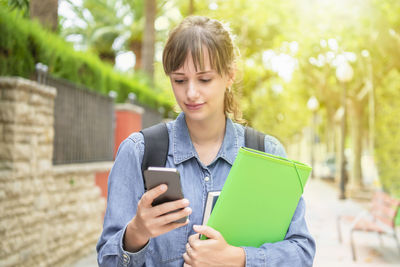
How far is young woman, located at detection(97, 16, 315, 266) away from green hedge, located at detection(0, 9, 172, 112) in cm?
416

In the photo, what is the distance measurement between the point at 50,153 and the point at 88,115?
1788 mm

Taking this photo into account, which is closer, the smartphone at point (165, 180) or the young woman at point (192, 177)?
the smartphone at point (165, 180)

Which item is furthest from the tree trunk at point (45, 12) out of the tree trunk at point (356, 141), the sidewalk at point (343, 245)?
the tree trunk at point (356, 141)

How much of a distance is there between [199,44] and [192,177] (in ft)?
1.77

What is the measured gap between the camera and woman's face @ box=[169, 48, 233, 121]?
5.70 feet

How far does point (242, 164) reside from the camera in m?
1.55

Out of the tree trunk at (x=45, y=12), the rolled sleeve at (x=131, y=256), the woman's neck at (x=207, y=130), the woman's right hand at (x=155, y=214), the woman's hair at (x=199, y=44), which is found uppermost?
Result: the tree trunk at (x=45, y=12)

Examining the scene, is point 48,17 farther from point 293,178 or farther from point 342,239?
point 342,239

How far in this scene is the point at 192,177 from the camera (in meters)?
1.81

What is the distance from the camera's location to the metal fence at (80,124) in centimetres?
651

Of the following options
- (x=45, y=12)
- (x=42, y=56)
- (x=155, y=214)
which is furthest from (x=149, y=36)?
(x=155, y=214)

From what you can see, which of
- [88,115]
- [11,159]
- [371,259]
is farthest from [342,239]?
[11,159]

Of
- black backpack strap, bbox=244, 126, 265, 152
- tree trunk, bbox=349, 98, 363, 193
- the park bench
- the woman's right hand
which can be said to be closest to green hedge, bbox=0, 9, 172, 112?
the park bench

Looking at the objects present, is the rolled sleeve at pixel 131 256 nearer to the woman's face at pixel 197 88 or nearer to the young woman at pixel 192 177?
the young woman at pixel 192 177
